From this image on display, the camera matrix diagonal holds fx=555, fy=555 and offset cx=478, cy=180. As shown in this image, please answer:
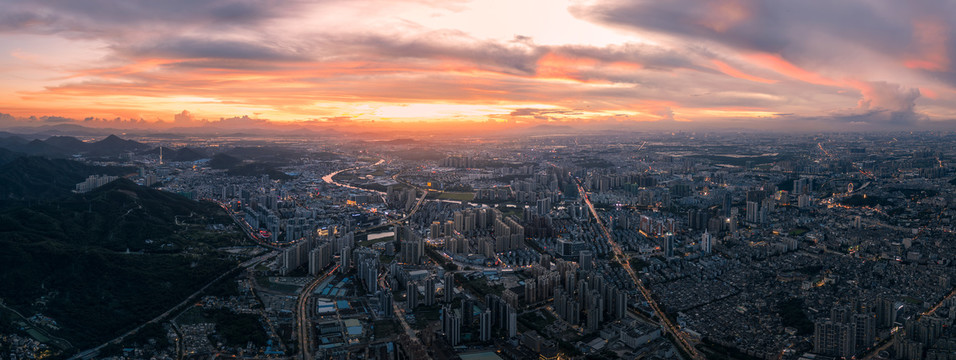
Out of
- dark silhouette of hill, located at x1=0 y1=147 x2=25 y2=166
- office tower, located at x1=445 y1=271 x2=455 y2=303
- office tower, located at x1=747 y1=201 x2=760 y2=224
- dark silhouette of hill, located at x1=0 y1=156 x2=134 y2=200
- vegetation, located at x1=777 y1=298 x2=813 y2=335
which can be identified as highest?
dark silhouette of hill, located at x1=0 y1=147 x2=25 y2=166

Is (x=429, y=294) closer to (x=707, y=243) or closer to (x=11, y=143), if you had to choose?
(x=707, y=243)

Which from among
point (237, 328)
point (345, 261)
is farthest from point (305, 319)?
point (345, 261)

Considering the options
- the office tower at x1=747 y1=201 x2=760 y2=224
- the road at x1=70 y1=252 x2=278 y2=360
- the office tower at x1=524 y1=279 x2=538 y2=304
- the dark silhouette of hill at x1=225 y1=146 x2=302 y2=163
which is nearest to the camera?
the road at x1=70 y1=252 x2=278 y2=360

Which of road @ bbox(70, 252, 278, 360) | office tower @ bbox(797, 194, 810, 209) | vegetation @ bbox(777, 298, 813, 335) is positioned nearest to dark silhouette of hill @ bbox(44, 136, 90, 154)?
road @ bbox(70, 252, 278, 360)

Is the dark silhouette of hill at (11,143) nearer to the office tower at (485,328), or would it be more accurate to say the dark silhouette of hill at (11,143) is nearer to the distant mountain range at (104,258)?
the distant mountain range at (104,258)

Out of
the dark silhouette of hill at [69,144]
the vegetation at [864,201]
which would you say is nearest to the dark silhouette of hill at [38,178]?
the dark silhouette of hill at [69,144]

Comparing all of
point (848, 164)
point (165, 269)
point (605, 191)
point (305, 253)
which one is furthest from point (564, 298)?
point (848, 164)

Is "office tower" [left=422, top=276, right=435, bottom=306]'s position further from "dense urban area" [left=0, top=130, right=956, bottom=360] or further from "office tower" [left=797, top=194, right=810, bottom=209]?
"office tower" [left=797, top=194, right=810, bottom=209]
